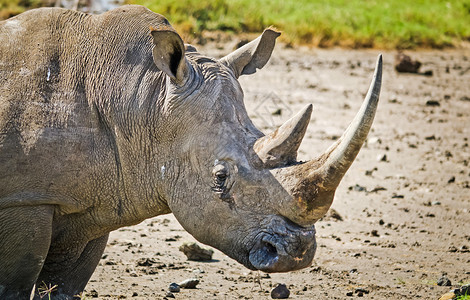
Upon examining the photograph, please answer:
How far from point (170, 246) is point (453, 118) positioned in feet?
22.5

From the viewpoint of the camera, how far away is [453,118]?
13273 mm

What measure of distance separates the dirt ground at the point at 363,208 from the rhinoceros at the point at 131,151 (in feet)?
4.20

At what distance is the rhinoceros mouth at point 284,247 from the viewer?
500 centimetres

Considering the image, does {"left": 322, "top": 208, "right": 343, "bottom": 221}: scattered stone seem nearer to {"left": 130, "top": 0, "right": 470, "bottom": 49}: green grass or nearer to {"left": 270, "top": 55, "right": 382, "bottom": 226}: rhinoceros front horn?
{"left": 270, "top": 55, "right": 382, "bottom": 226}: rhinoceros front horn

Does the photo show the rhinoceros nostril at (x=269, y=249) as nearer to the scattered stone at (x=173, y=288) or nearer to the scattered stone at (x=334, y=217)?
the scattered stone at (x=173, y=288)

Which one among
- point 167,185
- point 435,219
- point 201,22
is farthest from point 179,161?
point 201,22

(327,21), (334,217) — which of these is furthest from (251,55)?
(327,21)

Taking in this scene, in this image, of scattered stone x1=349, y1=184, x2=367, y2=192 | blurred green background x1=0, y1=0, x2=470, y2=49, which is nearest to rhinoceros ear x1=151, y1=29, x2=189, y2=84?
scattered stone x1=349, y1=184, x2=367, y2=192

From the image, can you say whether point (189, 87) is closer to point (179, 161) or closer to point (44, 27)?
point (179, 161)

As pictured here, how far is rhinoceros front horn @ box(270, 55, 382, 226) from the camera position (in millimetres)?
4727

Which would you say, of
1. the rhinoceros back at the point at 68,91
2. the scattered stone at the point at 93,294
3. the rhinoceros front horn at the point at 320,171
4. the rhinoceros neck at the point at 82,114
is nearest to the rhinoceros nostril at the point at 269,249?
the rhinoceros front horn at the point at 320,171

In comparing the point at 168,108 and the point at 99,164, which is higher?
the point at 168,108

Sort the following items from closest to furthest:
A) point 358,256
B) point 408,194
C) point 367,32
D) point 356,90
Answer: point 358,256 → point 408,194 → point 356,90 → point 367,32

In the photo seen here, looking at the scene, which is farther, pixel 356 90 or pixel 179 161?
pixel 356 90
